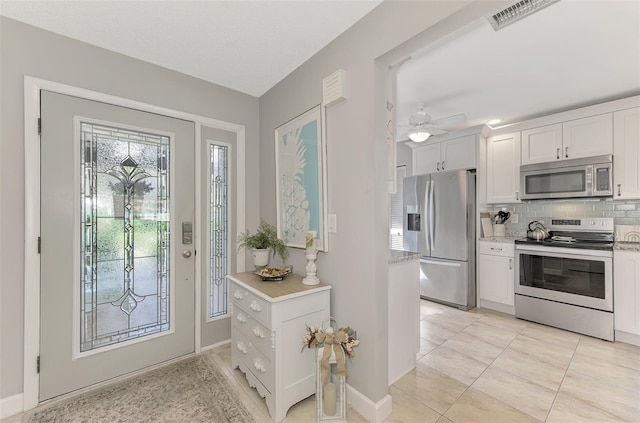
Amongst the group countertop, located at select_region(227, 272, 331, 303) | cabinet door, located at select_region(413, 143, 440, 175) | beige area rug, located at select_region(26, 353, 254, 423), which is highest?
cabinet door, located at select_region(413, 143, 440, 175)

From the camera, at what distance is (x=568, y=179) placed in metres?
3.23

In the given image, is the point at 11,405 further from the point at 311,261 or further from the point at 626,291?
the point at 626,291

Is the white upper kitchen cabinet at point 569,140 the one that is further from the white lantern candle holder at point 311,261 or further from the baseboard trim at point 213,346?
the baseboard trim at point 213,346

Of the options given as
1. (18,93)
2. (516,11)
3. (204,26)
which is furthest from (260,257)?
(516,11)

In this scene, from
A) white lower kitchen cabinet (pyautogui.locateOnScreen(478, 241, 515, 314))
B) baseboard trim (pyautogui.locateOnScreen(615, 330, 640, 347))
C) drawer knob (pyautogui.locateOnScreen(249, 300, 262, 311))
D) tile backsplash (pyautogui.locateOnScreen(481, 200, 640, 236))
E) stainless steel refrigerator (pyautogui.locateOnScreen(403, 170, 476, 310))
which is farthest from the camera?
stainless steel refrigerator (pyautogui.locateOnScreen(403, 170, 476, 310))

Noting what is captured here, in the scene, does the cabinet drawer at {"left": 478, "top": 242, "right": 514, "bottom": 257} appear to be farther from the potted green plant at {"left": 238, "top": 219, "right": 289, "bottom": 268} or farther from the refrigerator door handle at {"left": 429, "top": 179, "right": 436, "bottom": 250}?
the potted green plant at {"left": 238, "top": 219, "right": 289, "bottom": 268}

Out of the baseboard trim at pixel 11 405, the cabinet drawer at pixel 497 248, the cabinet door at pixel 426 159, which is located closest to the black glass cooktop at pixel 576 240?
the cabinet drawer at pixel 497 248

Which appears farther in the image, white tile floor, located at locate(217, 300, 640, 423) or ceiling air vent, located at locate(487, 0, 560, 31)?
white tile floor, located at locate(217, 300, 640, 423)

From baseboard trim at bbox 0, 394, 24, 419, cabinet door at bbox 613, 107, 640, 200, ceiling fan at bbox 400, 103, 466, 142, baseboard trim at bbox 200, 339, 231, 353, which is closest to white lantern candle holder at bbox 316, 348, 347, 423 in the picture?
baseboard trim at bbox 200, 339, 231, 353

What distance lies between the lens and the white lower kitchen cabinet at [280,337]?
1.67 m

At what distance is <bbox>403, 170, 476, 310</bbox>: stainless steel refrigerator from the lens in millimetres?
3629

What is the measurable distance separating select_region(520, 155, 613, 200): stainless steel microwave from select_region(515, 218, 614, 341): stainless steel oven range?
451 millimetres

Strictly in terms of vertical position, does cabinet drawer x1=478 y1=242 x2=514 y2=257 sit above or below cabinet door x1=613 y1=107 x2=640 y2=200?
below

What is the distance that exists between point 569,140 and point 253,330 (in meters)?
4.09
